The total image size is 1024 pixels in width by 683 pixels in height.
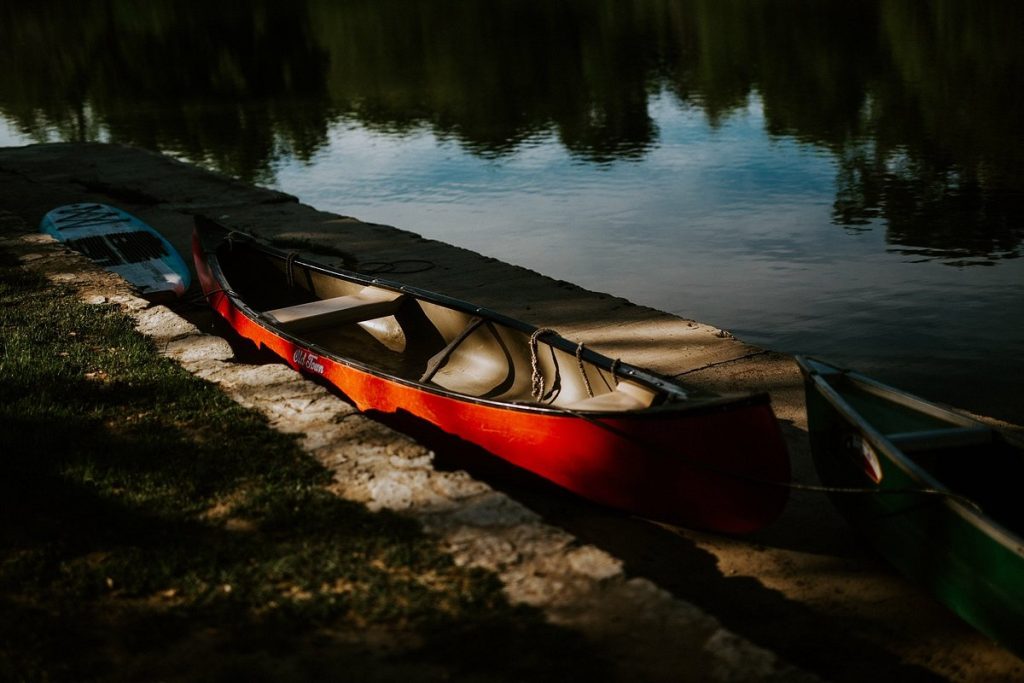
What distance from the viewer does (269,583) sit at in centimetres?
393

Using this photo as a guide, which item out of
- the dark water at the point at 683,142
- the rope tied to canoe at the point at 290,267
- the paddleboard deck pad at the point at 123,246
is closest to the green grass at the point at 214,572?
the rope tied to canoe at the point at 290,267

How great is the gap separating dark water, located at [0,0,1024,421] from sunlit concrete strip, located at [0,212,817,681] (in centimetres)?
466

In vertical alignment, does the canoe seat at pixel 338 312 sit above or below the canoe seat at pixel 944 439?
above

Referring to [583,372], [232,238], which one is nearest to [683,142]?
[232,238]

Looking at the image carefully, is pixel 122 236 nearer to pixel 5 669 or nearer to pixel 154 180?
pixel 154 180

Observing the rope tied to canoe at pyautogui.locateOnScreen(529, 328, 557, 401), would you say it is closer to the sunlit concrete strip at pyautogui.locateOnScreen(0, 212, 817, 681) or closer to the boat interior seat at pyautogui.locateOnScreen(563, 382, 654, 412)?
the boat interior seat at pyautogui.locateOnScreen(563, 382, 654, 412)

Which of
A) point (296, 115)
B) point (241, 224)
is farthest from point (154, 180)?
point (296, 115)

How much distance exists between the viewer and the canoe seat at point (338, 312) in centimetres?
739

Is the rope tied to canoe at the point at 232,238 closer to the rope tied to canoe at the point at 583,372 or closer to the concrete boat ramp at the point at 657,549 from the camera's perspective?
the concrete boat ramp at the point at 657,549

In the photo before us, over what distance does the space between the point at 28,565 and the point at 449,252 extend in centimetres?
840

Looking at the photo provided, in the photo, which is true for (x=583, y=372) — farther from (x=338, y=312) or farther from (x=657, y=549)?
(x=338, y=312)

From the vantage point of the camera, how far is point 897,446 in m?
4.84

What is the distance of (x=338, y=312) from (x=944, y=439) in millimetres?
4059

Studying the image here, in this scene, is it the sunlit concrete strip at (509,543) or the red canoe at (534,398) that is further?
the red canoe at (534,398)
